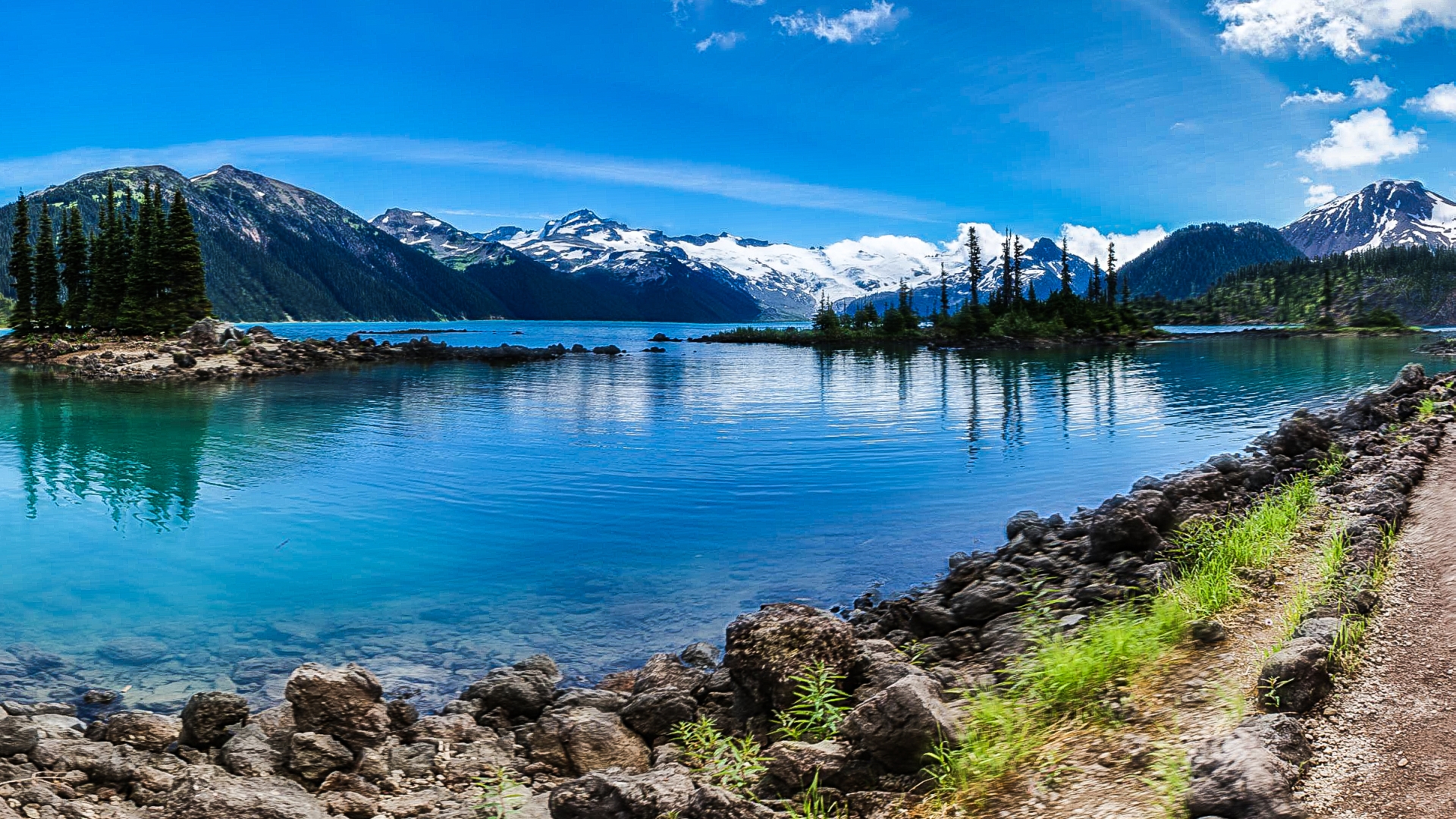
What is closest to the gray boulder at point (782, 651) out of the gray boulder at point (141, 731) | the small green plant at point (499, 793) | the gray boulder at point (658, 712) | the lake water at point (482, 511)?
the gray boulder at point (658, 712)

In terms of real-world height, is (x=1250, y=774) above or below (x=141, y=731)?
above

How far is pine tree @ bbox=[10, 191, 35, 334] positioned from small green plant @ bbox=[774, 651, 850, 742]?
126 m

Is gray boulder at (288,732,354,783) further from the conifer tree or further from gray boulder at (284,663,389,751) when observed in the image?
the conifer tree

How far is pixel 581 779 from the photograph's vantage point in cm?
797

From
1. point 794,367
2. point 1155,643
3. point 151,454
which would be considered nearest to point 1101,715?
point 1155,643

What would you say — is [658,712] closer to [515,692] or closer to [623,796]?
[515,692]

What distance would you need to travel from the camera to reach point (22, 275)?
333 ft

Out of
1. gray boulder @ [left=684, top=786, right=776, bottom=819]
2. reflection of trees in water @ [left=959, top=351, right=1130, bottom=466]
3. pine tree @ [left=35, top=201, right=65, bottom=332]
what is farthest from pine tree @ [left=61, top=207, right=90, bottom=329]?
gray boulder @ [left=684, top=786, right=776, bottom=819]

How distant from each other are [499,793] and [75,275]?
126 meters

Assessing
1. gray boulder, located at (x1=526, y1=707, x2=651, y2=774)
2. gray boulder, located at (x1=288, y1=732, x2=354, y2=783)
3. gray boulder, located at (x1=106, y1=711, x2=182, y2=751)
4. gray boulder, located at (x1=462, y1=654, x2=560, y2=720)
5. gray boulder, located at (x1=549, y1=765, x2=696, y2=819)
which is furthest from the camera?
gray boulder, located at (x1=462, y1=654, x2=560, y2=720)

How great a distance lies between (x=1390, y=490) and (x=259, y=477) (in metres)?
35.1

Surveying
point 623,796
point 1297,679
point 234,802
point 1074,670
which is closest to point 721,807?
point 623,796

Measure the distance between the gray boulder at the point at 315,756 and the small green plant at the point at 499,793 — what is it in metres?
1.60

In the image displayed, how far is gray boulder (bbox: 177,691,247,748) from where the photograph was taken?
1069cm
